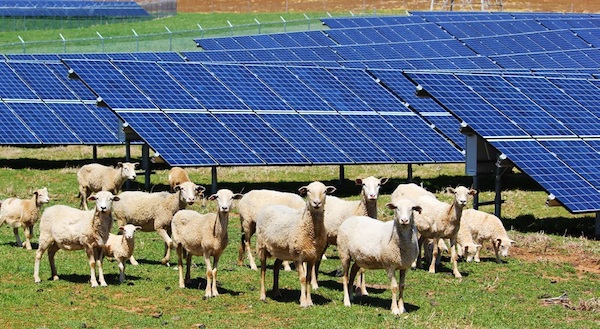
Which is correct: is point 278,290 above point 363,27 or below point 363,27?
below

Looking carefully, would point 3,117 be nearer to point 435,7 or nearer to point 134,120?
point 134,120

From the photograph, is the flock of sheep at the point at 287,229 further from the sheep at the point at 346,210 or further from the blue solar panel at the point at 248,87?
the blue solar panel at the point at 248,87

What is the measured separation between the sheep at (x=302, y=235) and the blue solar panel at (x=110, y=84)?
14.7 metres

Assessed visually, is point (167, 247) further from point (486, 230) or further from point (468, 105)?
point (468, 105)

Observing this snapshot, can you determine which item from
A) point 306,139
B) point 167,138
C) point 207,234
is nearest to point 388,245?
point 207,234

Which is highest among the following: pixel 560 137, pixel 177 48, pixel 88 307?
pixel 177 48

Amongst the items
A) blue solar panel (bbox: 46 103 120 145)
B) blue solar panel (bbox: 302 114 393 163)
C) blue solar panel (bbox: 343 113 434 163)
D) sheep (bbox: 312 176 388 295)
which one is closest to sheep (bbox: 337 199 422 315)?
sheep (bbox: 312 176 388 295)

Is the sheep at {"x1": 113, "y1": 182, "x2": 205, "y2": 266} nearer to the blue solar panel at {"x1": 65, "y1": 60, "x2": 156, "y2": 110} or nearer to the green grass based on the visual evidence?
the green grass

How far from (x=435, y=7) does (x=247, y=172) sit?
7155 cm

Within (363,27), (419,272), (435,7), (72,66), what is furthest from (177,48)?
(419,272)

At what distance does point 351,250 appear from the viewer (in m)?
19.5

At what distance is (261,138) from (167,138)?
2.89 meters

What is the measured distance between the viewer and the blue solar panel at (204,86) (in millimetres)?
36000

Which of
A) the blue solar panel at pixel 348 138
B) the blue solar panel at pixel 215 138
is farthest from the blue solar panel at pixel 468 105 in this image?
the blue solar panel at pixel 215 138
